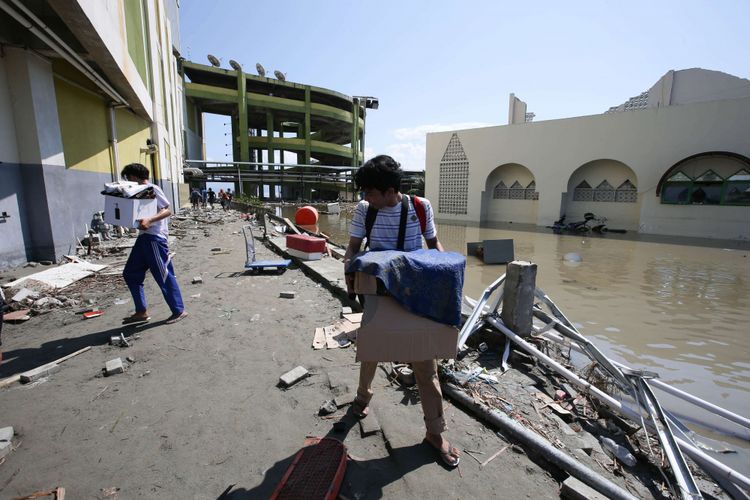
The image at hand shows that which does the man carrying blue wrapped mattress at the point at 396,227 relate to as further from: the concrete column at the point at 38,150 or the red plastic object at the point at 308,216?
the red plastic object at the point at 308,216

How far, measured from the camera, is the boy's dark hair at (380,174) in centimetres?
183

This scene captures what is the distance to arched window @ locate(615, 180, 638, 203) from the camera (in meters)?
17.3

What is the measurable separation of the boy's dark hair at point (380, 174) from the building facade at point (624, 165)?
18557 millimetres

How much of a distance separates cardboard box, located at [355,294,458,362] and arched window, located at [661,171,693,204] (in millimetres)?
19305

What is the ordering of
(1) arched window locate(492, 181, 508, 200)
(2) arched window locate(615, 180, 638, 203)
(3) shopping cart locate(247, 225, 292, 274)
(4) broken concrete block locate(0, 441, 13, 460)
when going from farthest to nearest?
(1) arched window locate(492, 181, 508, 200)
(2) arched window locate(615, 180, 638, 203)
(3) shopping cart locate(247, 225, 292, 274)
(4) broken concrete block locate(0, 441, 13, 460)

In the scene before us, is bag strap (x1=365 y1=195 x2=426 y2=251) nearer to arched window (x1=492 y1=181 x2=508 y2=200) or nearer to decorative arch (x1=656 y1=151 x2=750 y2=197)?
decorative arch (x1=656 y1=151 x2=750 y2=197)

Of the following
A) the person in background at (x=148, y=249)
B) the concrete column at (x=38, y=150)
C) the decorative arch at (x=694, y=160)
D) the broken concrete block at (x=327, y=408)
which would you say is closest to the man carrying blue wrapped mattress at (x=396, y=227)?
the broken concrete block at (x=327, y=408)

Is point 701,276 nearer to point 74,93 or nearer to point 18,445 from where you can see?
point 18,445

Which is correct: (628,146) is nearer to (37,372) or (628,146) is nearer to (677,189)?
(677,189)

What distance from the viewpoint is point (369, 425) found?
2.20 metres

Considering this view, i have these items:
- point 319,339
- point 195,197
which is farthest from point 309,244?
point 195,197

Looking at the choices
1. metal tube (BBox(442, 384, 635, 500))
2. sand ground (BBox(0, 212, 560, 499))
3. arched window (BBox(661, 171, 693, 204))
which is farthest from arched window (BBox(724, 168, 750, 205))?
sand ground (BBox(0, 212, 560, 499))

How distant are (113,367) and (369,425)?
7.00ft

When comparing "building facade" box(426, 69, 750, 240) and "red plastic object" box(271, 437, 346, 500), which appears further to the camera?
"building facade" box(426, 69, 750, 240)
